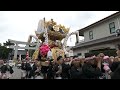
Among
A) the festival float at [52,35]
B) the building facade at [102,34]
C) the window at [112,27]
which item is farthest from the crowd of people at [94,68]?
the window at [112,27]

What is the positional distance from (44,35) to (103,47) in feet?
29.4

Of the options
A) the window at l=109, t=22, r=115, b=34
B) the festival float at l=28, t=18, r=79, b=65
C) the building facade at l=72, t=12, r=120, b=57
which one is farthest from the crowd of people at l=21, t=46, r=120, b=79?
the window at l=109, t=22, r=115, b=34

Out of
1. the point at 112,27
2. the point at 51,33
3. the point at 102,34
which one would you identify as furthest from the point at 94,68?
the point at 102,34

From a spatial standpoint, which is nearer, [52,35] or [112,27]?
[52,35]

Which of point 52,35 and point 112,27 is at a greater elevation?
point 112,27

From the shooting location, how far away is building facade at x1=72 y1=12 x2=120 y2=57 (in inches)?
611

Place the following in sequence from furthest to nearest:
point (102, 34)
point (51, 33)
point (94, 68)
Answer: point (102, 34) < point (51, 33) < point (94, 68)

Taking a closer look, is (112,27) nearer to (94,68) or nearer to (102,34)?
(102,34)

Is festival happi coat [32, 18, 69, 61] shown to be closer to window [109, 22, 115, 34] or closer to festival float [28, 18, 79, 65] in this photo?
festival float [28, 18, 79, 65]

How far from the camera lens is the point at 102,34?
18469 millimetres

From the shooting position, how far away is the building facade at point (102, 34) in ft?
50.9

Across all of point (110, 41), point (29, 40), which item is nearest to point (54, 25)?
point (29, 40)

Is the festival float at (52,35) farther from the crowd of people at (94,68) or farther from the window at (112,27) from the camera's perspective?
the window at (112,27)
